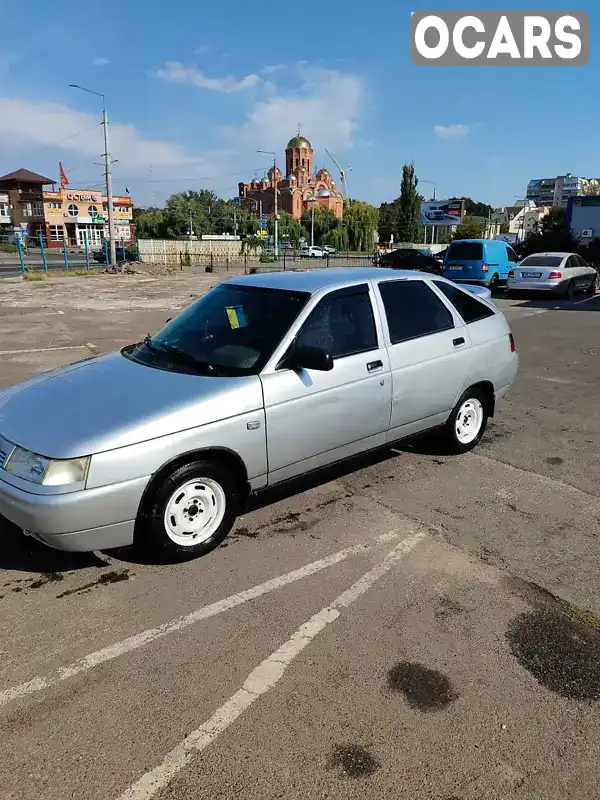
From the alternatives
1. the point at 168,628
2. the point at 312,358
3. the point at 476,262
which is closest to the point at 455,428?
the point at 312,358

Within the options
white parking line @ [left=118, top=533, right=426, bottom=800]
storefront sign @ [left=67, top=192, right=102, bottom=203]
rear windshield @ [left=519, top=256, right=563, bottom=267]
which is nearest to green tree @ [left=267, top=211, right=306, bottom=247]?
storefront sign @ [left=67, top=192, right=102, bottom=203]

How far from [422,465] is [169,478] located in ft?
8.49

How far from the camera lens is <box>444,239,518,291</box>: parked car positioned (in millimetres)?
20969

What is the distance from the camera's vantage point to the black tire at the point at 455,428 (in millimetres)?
5180

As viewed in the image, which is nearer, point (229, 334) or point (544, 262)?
point (229, 334)

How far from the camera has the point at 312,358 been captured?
3.74 m

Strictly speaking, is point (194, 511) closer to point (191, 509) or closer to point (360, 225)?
point (191, 509)

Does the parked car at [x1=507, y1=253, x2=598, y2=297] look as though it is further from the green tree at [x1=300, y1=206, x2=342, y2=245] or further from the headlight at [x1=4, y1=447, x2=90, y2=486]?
the green tree at [x1=300, y1=206, x2=342, y2=245]

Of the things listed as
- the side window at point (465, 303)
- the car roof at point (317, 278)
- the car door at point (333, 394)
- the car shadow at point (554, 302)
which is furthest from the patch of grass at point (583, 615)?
the car shadow at point (554, 302)

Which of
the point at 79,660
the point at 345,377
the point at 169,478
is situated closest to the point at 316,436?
the point at 345,377

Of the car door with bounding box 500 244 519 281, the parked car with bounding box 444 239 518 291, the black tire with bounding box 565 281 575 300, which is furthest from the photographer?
the car door with bounding box 500 244 519 281

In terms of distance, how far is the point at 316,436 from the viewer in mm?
3992

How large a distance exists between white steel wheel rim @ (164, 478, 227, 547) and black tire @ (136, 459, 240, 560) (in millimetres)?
12

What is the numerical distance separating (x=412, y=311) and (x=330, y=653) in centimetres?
289
